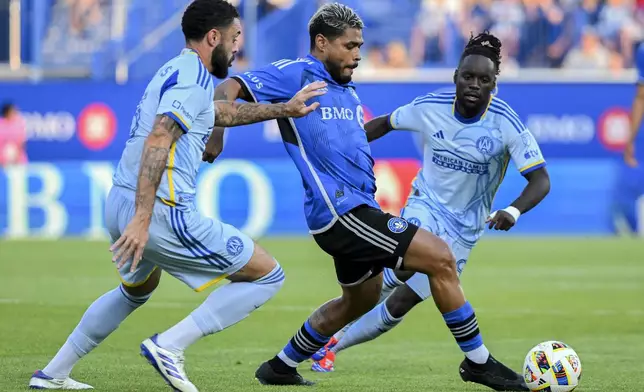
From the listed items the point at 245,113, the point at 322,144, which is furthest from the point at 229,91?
the point at 322,144

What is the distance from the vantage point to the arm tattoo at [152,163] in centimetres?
598

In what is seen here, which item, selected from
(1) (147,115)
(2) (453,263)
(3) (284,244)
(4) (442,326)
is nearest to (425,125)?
(2) (453,263)

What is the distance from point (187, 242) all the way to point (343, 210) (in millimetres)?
1047

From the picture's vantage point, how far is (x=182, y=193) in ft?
20.4

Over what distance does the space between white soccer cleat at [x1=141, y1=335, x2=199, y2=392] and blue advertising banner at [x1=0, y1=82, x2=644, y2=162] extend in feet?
54.1

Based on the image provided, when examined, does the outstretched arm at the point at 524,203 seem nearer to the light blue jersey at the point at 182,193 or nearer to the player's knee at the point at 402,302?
the player's knee at the point at 402,302

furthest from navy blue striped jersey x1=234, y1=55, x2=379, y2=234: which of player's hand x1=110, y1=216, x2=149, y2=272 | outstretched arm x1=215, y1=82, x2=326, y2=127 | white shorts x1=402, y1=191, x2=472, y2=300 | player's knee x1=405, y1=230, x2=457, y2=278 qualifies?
player's hand x1=110, y1=216, x2=149, y2=272

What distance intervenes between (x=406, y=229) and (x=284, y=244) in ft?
41.4

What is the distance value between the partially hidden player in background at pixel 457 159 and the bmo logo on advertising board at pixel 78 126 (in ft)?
50.3

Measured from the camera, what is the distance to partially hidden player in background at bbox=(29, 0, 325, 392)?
19.7 ft

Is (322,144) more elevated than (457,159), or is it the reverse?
(322,144)

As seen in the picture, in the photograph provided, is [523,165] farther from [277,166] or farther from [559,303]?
[277,166]

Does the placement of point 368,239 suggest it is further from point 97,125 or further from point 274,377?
point 97,125

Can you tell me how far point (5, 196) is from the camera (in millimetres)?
20344
